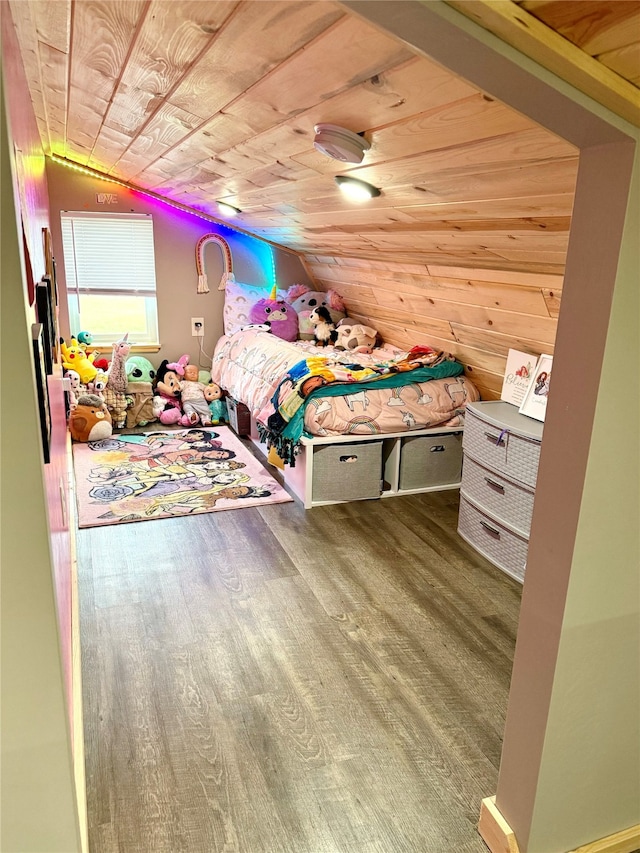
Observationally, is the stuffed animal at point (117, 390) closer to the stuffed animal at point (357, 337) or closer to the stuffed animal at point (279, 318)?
the stuffed animal at point (279, 318)

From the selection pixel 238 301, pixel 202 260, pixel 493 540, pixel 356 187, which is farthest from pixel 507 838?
pixel 202 260

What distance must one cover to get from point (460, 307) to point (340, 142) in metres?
1.59

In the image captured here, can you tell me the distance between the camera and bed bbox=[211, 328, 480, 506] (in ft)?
10.9

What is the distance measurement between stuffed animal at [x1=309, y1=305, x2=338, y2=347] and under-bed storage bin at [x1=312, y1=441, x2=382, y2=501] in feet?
4.53

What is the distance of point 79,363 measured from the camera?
182 inches

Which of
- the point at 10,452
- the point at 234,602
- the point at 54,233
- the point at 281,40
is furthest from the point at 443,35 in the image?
the point at 54,233

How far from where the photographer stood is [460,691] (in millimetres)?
2025

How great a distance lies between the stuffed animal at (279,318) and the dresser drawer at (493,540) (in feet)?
7.40

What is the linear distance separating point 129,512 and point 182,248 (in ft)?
8.79

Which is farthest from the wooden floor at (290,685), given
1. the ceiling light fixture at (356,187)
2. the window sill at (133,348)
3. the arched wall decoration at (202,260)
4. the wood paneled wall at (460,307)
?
the arched wall decoration at (202,260)

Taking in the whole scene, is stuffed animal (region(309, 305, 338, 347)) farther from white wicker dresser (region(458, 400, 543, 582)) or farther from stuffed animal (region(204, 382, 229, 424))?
white wicker dresser (region(458, 400, 543, 582))

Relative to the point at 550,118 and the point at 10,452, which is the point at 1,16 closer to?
the point at 10,452

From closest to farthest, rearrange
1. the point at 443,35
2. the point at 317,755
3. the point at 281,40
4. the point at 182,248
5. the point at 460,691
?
the point at 443,35 → the point at 281,40 → the point at 317,755 → the point at 460,691 → the point at 182,248

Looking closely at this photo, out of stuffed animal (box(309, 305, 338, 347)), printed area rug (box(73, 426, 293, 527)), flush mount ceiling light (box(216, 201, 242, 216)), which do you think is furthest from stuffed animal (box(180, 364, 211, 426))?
flush mount ceiling light (box(216, 201, 242, 216))
